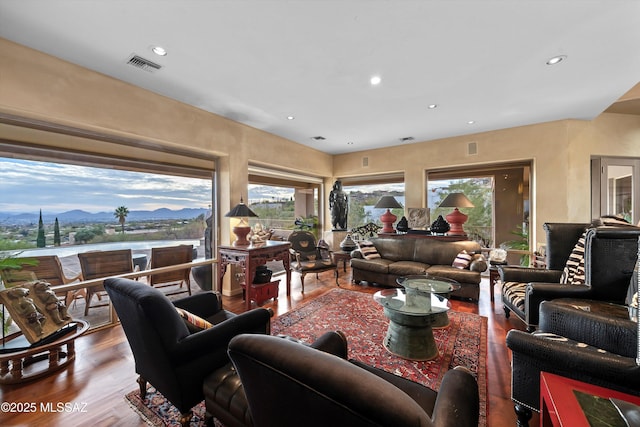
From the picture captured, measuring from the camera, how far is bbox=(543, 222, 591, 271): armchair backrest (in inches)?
116

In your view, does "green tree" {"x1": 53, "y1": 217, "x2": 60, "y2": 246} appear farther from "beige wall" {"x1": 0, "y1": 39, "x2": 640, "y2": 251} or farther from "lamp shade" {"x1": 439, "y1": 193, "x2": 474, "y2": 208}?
"lamp shade" {"x1": 439, "y1": 193, "x2": 474, "y2": 208}

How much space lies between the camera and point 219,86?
3057mm

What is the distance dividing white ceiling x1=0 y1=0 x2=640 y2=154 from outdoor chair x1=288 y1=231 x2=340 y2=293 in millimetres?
2396

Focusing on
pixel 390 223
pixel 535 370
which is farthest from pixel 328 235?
pixel 535 370

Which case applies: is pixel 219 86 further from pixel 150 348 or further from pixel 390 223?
pixel 390 223

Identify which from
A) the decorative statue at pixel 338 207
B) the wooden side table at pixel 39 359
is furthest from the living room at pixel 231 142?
the decorative statue at pixel 338 207

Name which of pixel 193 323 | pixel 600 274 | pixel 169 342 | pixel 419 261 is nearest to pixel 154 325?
pixel 169 342

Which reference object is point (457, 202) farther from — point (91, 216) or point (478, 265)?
point (91, 216)

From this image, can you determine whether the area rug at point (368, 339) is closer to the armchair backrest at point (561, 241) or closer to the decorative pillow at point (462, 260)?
the decorative pillow at point (462, 260)

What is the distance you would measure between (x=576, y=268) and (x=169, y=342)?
12.1 feet

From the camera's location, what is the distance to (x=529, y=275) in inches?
118

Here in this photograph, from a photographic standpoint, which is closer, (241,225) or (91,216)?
(91,216)

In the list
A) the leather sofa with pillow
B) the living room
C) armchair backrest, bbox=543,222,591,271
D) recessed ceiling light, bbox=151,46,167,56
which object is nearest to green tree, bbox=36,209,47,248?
the living room

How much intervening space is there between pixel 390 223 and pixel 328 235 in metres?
1.93
